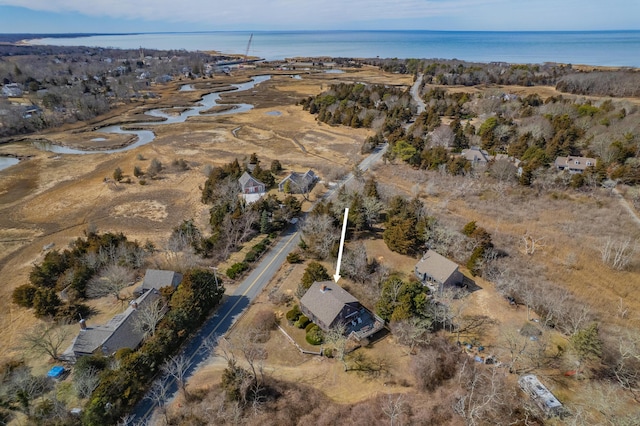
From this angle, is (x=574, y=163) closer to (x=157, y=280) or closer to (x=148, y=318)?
(x=157, y=280)

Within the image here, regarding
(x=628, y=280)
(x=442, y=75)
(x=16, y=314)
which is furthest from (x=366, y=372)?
(x=442, y=75)

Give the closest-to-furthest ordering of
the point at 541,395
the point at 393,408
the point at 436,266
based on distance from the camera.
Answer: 1. the point at 393,408
2. the point at 541,395
3. the point at 436,266

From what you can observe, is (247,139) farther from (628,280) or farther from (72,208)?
(628,280)

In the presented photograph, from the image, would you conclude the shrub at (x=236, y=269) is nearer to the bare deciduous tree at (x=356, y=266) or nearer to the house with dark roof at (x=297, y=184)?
the bare deciduous tree at (x=356, y=266)

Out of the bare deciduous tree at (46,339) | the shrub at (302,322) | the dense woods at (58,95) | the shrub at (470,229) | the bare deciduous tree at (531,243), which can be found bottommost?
the bare deciduous tree at (531,243)

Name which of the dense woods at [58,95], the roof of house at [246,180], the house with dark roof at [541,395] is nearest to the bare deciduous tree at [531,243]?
the house with dark roof at [541,395]

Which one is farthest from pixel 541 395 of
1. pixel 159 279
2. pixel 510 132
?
pixel 510 132

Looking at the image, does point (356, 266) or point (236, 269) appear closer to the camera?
point (356, 266)
